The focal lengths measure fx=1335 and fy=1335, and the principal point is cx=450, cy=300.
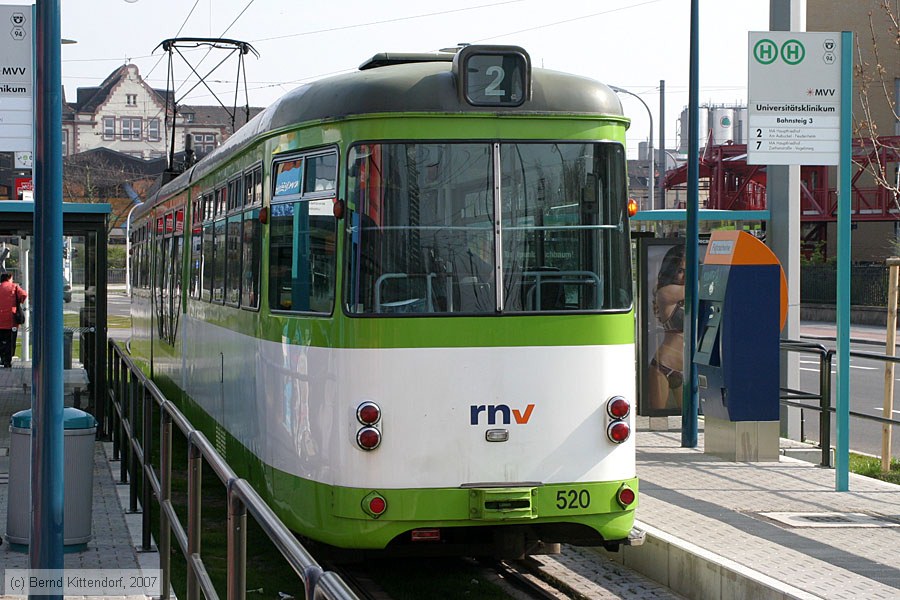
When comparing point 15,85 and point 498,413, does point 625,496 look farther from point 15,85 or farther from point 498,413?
point 15,85

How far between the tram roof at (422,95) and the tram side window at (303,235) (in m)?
0.31

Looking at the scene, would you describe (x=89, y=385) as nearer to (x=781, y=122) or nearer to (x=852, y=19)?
(x=781, y=122)

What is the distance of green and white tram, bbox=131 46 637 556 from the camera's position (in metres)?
7.47

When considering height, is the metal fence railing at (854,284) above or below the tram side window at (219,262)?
below

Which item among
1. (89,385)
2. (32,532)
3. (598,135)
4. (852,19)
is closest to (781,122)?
(598,135)

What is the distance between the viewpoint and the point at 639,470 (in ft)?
38.8

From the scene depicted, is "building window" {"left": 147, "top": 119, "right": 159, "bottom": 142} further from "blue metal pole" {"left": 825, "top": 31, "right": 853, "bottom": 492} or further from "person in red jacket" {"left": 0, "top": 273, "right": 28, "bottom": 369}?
"blue metal pole" {"left": 825, "top": 31, "right": 853, "bottom": 492}

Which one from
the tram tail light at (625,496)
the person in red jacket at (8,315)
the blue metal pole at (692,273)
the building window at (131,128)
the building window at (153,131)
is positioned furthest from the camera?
the building window at (153,131)

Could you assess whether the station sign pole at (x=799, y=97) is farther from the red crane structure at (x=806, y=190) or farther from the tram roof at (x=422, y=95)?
the red crane structure at (x=806, y=190)

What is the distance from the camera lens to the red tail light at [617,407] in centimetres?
781

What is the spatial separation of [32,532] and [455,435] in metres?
2.32

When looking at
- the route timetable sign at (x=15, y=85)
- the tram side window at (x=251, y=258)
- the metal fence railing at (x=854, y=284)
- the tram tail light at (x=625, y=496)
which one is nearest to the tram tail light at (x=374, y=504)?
the tram tail light at (x=625, y=496)

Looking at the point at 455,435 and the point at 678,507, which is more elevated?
the point at 455,435
